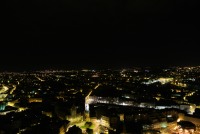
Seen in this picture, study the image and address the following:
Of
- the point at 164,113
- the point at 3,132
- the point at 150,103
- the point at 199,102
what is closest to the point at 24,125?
the point at 3,132

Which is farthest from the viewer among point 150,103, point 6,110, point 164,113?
point 150,103

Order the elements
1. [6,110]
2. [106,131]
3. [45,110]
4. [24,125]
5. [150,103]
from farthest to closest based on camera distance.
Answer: [150,103] < [6,110] < [45,110] < [24,125] < [106,131]

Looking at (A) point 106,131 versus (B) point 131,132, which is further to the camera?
(A) point 106,131

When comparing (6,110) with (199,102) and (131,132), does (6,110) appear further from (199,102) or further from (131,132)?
(199,102)

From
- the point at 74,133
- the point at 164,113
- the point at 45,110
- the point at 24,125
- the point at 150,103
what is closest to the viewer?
the point at 74,133

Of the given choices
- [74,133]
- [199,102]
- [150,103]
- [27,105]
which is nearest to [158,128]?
[74,133]

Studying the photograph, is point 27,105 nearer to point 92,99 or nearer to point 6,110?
point 6,110

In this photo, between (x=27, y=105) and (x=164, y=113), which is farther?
(x=27, y=105)

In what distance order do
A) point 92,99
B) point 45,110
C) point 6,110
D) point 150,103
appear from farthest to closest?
point 92,99
point 150,103
point 6,110
point 45,110

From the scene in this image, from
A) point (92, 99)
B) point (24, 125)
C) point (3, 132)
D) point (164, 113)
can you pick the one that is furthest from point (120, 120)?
point (92, 99)
